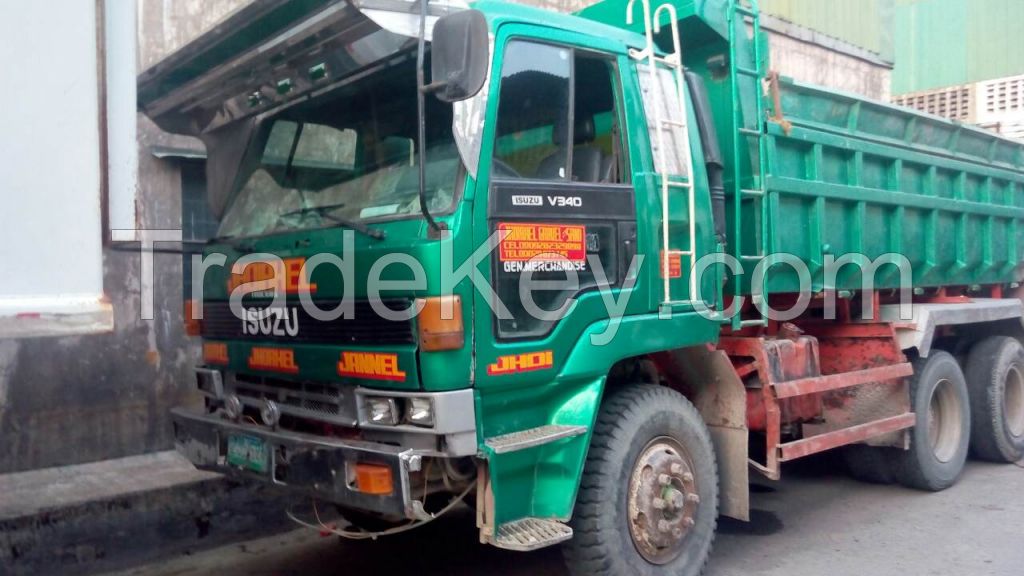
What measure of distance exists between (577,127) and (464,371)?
141cm

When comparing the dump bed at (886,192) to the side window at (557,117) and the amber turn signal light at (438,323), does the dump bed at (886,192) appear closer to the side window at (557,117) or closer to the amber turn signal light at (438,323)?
the side window at (557,117)

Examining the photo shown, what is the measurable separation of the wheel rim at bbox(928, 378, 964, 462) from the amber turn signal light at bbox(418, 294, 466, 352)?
4.48 metres

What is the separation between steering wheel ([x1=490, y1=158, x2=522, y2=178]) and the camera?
360cm

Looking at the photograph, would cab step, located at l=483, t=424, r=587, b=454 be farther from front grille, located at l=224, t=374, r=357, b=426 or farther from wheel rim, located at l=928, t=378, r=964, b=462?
wheel rim, located at l=928, t=378, r=964, b=462

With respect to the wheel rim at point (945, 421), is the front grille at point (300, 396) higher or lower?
higher

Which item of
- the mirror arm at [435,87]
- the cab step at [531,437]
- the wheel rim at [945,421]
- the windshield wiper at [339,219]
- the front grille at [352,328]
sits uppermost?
the mirror arm at [435,87]

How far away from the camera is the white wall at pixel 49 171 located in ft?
8.10

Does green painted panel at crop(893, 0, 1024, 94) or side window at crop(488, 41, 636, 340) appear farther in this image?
green painted panel at crop(893, 0, 1024, 94)

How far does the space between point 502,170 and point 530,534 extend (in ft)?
4.86

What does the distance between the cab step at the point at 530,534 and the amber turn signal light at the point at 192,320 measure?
6.83 feet

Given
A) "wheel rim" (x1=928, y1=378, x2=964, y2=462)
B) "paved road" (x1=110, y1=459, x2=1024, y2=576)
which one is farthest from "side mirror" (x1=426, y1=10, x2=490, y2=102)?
"wheel rim" (x1=928, y1=378, x2=964, y2=462)

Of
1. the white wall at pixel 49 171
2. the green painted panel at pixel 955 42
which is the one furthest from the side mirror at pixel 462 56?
the green painted panel at pixel 955 42

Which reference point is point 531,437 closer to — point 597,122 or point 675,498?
point 675,498

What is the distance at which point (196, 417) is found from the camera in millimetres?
4402
